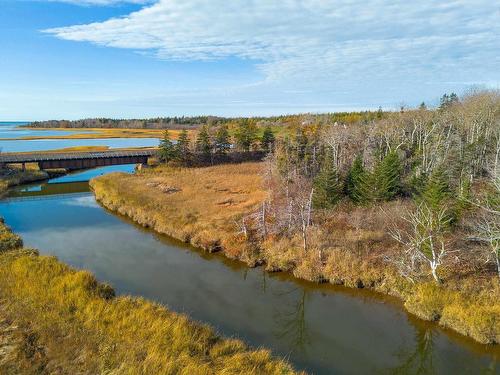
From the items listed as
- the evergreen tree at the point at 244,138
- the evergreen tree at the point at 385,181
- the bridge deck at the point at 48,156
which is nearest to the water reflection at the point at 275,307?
the evergreen tree at the point at 385,181

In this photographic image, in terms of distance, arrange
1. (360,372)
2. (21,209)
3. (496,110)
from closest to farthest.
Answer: (360,372) < (21,209) < (496,110)

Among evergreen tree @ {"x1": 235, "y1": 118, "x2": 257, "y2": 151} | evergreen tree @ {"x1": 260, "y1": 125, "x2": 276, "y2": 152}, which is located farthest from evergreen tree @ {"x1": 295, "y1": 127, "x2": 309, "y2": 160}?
evergreen tree @ {"x1": 235, "y1": 118, "x2": 257, "y2": 151}

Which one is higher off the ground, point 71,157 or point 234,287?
point 71,157

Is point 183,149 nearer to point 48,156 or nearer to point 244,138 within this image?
point 244,138

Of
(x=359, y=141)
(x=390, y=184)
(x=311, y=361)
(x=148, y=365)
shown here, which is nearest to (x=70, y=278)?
(x=148, y=365)

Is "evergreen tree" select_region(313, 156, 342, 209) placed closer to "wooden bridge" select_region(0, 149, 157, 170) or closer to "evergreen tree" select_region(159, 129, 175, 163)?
"evergreen tree" select_region(159, 129, 175, 163)

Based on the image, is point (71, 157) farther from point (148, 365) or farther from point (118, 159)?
point (148, 365)

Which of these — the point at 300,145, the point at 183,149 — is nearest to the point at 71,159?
the point at 183,149
